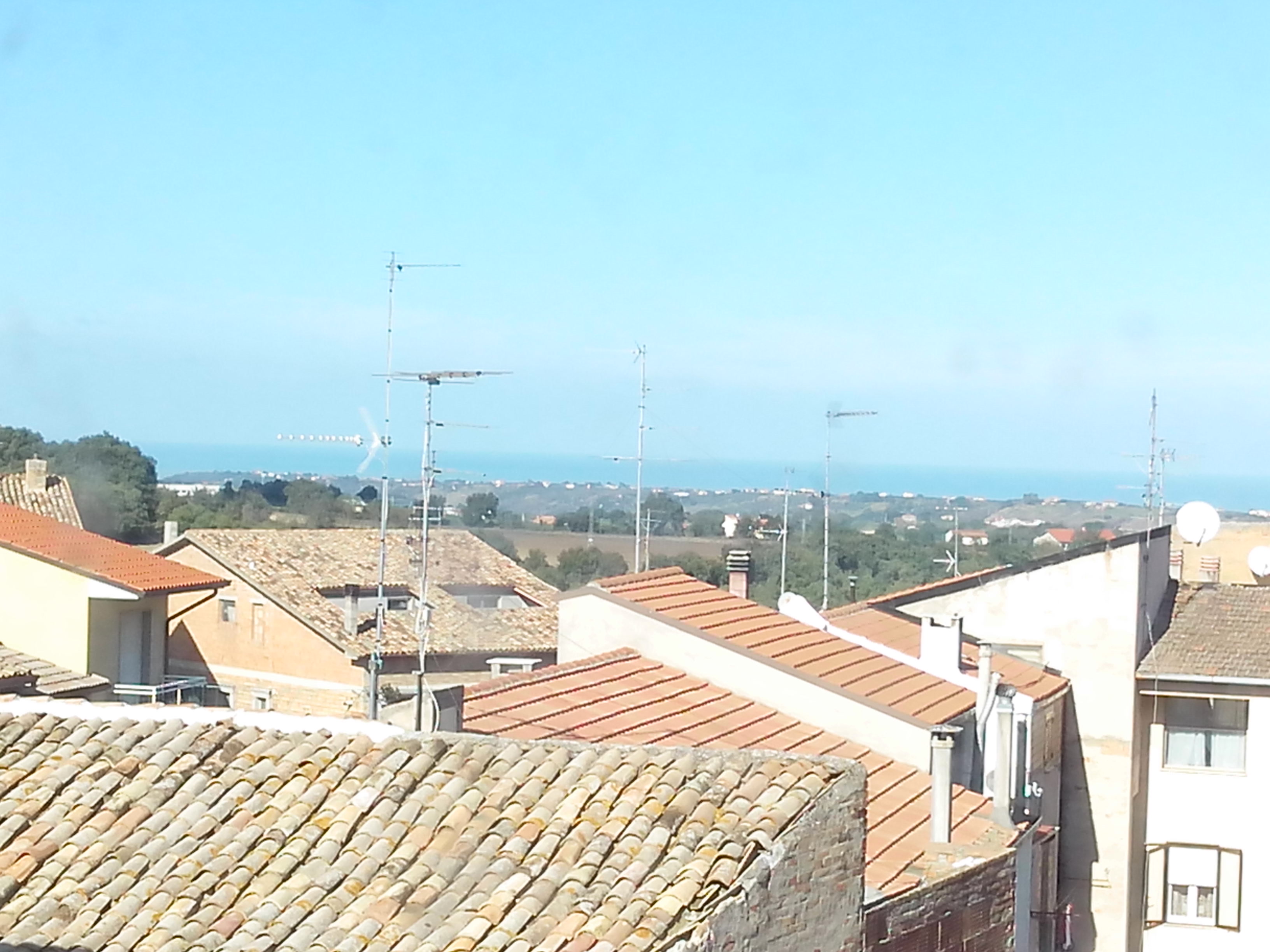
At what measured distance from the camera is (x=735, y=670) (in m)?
12.6

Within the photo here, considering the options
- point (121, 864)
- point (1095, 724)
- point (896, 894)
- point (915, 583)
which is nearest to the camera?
point (121, 864)

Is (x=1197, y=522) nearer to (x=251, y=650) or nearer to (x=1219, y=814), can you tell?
(x=1219, y=814)

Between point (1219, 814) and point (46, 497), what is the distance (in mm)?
17671

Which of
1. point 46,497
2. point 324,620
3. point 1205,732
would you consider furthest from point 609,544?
point 46,497

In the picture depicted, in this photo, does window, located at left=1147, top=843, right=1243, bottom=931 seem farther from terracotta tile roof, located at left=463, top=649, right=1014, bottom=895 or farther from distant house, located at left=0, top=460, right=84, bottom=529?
distant house, located at left=0, top=460, right=84, bottom=529

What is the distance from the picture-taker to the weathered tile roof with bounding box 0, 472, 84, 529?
24719 millimetres

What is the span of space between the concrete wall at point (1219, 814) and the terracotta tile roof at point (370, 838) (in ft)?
39.8

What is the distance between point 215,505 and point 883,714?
14.7 metres

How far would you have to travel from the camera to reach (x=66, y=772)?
24.6ft

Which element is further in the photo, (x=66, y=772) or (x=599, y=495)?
(x=599, y=495)

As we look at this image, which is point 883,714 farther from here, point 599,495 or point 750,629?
point 599,495

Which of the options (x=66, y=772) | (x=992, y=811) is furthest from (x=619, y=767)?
(x=992, y=811)

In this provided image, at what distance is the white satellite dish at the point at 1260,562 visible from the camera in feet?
72.3

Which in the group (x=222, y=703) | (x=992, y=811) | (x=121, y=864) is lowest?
(x=222, y=703)
